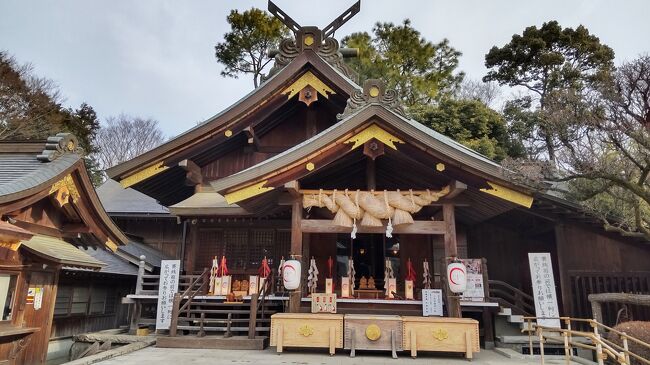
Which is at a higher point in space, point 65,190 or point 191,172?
point 191,172

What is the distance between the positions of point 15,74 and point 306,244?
22.4 m

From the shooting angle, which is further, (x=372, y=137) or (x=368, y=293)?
(x=368, y=293)

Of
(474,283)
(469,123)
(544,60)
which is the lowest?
A: (474,283)

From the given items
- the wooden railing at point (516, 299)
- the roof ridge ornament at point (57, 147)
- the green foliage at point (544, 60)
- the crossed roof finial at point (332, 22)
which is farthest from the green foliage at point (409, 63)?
the roof ridge ornament at point (57, 147)

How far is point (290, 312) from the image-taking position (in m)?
7.98

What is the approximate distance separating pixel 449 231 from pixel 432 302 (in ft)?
5.58

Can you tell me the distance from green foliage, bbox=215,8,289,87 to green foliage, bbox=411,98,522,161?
40.5ft

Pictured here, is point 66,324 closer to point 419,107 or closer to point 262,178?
point 262,178

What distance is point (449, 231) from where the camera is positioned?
27.8ft

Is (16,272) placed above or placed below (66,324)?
above

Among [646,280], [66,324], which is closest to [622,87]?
[646,280]

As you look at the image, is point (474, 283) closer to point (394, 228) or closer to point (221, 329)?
point (394, 228)

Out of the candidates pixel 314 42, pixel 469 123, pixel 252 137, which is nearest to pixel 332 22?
pixel 314 42

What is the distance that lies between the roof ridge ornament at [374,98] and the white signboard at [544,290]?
5.05 metres
